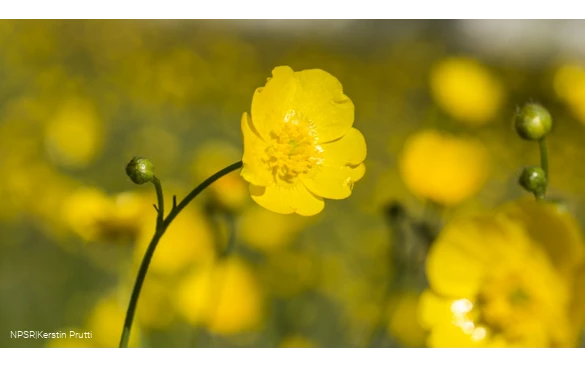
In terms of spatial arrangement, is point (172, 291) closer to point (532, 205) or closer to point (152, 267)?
point (152, 267)

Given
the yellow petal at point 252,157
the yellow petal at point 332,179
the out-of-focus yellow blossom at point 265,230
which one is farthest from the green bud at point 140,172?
the out-of-focus yellow blossom at point 265,230

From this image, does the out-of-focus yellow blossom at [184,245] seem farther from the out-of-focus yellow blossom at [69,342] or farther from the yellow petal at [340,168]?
the yellow petal at [340,168]

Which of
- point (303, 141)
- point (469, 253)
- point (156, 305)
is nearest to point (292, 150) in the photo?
point (303, 141)

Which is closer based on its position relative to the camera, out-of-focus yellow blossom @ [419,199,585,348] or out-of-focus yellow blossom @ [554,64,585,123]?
out-of-focus yellow blossom @ [419,199,585,348]

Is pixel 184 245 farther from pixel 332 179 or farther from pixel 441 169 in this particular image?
pixel 332 179

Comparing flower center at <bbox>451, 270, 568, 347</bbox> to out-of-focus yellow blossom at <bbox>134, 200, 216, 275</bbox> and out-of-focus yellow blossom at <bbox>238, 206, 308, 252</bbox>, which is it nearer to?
out-of-focus yellow blossom at <bbox>134, 200, 216, 275</bbox>

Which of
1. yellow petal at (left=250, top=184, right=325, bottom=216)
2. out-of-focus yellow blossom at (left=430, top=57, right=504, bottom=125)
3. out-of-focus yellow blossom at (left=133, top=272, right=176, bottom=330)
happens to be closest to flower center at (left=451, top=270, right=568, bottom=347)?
yellow petal at (left=250, top=184, right=325, bottom=216)

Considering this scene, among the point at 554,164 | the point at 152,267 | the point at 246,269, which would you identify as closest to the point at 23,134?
the point at 152,267
